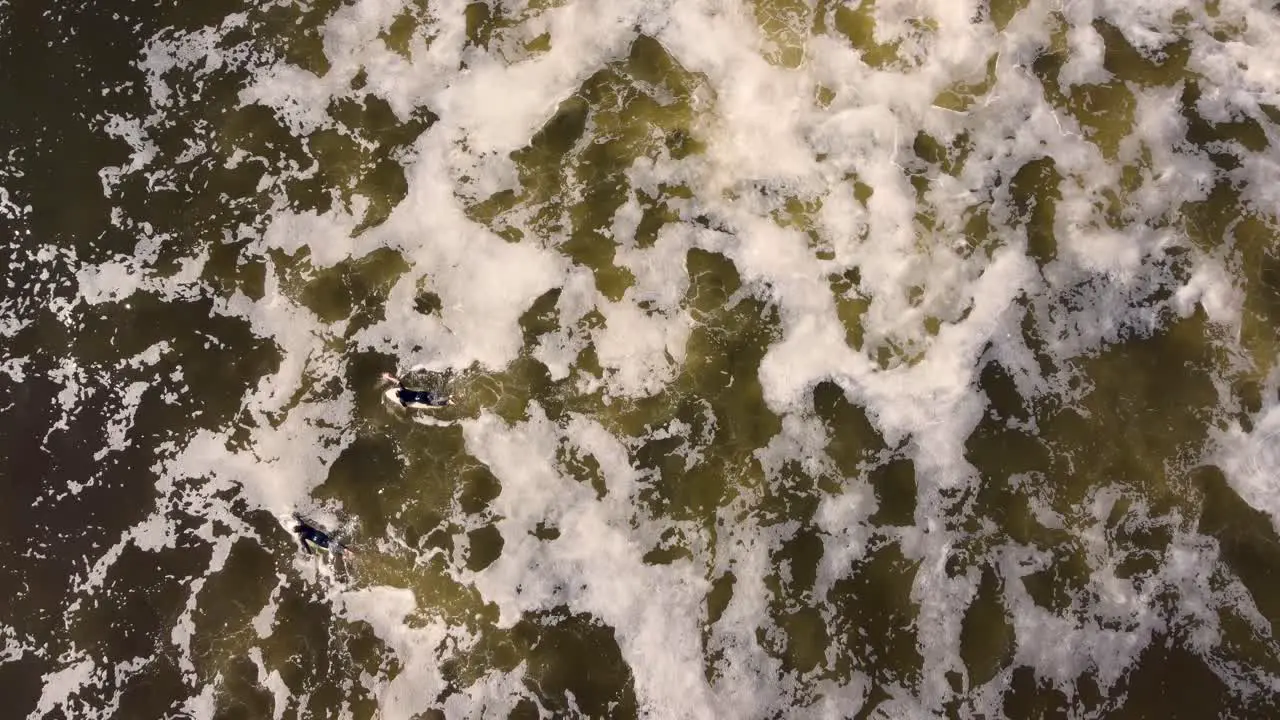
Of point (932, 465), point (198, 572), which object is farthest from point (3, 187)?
point (932, 465)

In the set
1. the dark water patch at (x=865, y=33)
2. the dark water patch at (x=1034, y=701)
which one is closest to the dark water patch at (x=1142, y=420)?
the dark water patch at (x=1034, y=701)

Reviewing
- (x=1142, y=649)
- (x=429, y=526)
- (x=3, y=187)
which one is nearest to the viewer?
(x=1142, y=649)

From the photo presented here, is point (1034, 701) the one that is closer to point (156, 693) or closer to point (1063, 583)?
point (1063, 583)

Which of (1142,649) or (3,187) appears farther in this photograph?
(3,187)

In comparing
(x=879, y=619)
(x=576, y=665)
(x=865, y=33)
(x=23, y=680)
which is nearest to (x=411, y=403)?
(x=576, y=665)

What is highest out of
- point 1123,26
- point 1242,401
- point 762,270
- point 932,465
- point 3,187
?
point 1123,26

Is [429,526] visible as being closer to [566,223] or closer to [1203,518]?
[566,223]

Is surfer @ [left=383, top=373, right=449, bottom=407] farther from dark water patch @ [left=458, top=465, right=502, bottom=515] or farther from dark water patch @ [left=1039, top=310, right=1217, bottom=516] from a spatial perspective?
dark water patch @ [left=1039, top=310, right=1217, bottom=516]
